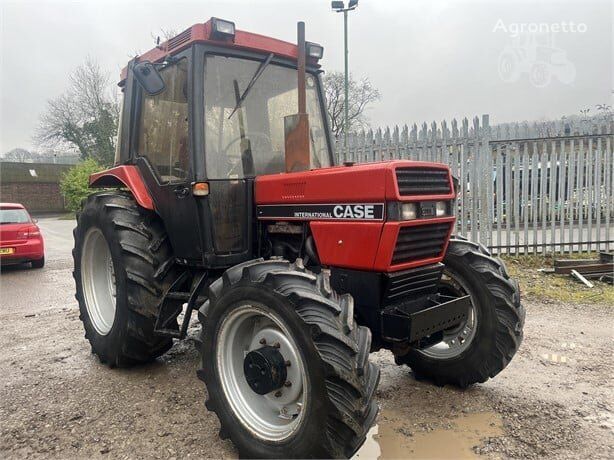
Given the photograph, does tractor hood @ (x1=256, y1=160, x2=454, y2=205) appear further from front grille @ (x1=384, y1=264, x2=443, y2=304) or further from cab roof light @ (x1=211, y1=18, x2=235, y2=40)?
cab roof light @ (x1=211, y1=18, x2=235, y2=40)

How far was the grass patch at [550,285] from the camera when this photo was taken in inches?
242

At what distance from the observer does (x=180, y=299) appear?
3699mm

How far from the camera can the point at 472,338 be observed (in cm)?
345

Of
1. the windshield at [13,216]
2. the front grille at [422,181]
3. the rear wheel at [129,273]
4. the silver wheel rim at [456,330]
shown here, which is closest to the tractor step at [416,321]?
the silver wheel rim at [456,330]

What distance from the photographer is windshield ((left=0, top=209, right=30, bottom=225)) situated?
977cm

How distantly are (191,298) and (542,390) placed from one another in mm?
2697

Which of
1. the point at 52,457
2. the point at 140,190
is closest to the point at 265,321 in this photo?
the point at 52,457

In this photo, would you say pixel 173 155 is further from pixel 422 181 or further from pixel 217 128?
pixel 422 181

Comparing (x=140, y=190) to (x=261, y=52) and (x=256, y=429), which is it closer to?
(x=261, y=52)

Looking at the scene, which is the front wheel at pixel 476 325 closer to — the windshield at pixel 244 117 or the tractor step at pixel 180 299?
the windshield at pixel 244 117

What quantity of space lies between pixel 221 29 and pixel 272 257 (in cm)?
163

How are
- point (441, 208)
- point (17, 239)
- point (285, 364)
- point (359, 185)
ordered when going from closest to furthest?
point (285, 364) → point (359, 185) → point (441, 208) → point (17, 239)

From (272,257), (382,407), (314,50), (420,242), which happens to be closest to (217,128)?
(272,257)

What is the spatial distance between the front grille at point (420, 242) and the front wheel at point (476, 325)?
427 millimetres
